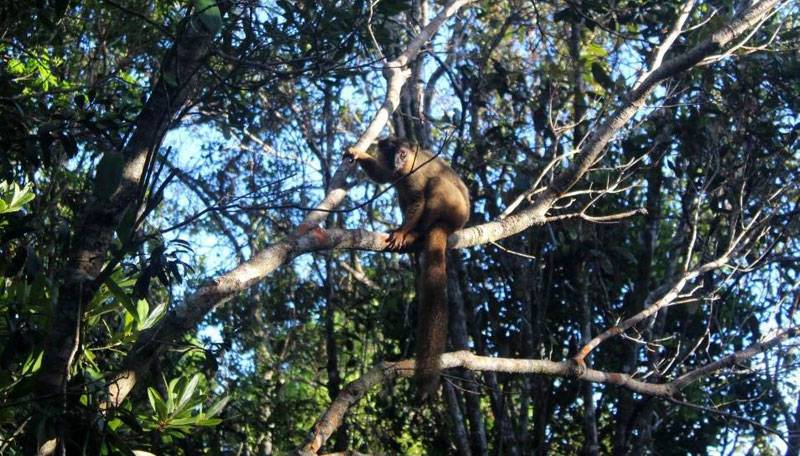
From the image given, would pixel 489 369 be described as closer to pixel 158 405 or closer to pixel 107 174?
pixel 158 405

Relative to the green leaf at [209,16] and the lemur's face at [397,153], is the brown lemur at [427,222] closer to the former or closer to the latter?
the lemur's face at [397,153]

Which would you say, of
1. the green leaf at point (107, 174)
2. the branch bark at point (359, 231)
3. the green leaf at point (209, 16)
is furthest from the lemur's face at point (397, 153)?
the green leaf at point (107, 174)

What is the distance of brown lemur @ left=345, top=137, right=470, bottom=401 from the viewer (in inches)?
191

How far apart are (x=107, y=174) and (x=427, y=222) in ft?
11.2

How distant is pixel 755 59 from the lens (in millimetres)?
8109

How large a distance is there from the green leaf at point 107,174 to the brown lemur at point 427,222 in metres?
2.00

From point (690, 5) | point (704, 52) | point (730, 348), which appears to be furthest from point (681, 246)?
point (704, 52)

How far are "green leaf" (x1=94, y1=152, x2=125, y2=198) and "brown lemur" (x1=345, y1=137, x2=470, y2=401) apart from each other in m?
2.00

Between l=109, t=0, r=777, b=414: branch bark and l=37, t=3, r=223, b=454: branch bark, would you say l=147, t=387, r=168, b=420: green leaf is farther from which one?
l=37, t=3, r=223, b=454: branch bark

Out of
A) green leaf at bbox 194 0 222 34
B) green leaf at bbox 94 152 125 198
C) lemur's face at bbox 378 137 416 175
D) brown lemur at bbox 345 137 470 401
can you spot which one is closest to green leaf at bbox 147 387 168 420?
brown lemur at bbox 345 137 470 401

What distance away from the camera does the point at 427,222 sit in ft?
20.0

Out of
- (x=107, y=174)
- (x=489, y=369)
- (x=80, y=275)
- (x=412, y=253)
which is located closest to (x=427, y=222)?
(x=412, y=253)

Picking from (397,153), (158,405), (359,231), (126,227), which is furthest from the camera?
(397,153)

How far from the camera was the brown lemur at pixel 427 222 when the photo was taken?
15.9ft
